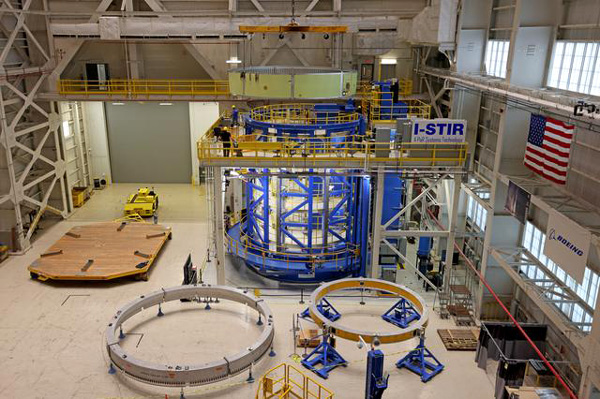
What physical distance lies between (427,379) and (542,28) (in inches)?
423

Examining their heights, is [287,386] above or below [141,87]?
below

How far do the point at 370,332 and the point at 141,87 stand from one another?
825 inches

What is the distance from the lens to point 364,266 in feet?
67.0

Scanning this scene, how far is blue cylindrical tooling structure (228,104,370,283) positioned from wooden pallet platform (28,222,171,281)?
4034mm

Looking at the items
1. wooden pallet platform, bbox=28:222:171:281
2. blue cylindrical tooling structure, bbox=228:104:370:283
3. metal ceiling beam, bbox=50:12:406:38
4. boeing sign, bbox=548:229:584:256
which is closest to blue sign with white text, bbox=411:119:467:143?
blue cylindrical tooling structure, bbox=228:104:370:283

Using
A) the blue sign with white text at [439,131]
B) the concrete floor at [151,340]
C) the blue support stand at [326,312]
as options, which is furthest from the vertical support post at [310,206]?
the blue sign with white text at [439,131]

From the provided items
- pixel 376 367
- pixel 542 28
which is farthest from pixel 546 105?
pixel 376 367

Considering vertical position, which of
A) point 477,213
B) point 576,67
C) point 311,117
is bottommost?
point 477,213

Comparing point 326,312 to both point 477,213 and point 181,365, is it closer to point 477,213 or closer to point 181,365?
point 181,365

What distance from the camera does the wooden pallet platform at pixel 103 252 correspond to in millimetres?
20000

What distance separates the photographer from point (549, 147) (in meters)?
13.6

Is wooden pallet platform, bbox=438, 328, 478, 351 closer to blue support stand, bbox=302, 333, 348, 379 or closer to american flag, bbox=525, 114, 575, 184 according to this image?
blue support stand, bbox=302, 333, 348, 379

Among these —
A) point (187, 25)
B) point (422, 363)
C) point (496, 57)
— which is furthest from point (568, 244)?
point (187, 25)

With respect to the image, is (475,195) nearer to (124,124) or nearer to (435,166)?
(435,166)
